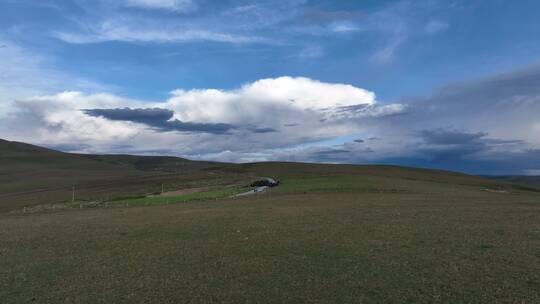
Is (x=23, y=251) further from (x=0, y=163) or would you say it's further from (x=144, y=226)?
(x=0, y=163)

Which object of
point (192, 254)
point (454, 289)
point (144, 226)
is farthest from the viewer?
point (144, 226)

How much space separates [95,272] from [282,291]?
7.02 meters

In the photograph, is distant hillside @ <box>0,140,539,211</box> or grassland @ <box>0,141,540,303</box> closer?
grassland @ <box>0,141,540,303</box>

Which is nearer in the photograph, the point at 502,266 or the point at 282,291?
the point at 282,291

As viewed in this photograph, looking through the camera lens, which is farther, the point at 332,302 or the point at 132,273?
the point at 132,273

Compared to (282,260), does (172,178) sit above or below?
above

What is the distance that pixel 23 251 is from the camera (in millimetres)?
20031

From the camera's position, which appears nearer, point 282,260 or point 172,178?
point 282,260

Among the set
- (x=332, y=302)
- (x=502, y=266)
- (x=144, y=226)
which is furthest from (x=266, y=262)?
(x=144, y=226)

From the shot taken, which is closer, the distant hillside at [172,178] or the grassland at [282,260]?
the grassland at [282,260]

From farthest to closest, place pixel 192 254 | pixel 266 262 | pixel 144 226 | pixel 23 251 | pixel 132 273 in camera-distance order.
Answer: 1. pixel 144 226
2. pixel 23 251
3. pixel 192 254
4. pixel 266 262
5. pixel 132 273

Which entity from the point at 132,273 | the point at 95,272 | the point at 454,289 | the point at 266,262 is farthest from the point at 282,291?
the point at 95,272

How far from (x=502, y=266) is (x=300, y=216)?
1639 centimetres

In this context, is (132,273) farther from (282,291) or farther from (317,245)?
(317,245)
